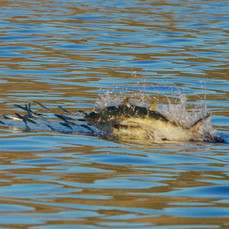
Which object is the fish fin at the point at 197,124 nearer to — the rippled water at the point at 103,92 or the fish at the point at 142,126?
the fish at the point at 142,126

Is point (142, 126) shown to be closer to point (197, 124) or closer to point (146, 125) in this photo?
point (146, 125)

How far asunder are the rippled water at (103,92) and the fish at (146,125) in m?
0.23

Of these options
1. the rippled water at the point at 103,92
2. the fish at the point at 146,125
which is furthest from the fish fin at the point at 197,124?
the rippled water at the point at 103,92

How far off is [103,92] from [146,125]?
4451 mm

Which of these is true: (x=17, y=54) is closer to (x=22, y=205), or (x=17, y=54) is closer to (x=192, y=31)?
(x=192, y=31)

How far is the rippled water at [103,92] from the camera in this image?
594 cm

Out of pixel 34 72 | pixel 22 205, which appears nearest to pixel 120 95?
pixel 34 72

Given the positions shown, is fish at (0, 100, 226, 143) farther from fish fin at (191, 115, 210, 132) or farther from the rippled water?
the rippled water

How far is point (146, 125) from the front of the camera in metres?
8.91

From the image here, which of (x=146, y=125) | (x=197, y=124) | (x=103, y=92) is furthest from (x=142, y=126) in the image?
(x=103, y=92)

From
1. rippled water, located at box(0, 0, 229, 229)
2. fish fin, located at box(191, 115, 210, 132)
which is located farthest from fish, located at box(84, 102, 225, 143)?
rippled water, located at box(0, 0, 229, 229)

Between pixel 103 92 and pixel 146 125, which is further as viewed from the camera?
pixel 103 92

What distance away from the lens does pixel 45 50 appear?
18.5m

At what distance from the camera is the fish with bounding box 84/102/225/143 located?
8.90m
